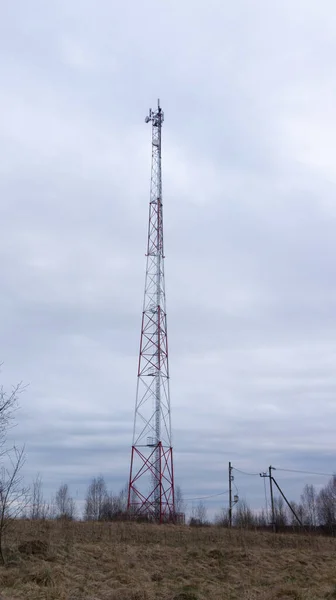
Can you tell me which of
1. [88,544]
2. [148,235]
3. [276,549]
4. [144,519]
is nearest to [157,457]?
[144,519]

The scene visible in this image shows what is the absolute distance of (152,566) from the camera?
63.5 feet

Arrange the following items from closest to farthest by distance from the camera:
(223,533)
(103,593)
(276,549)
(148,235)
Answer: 1. (103,593)
2. (276,549)
3. (223,533)
4. (148,235)

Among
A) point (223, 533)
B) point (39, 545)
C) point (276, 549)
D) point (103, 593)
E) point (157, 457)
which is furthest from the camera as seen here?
point (157, 457)

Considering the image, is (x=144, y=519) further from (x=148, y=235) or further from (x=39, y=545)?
(x=148, y=235)

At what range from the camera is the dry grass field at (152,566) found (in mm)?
15289

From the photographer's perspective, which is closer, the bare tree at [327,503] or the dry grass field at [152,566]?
the dry grass field at [152,566]

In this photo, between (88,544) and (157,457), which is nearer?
(88,544)

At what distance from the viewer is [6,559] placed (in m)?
17.1

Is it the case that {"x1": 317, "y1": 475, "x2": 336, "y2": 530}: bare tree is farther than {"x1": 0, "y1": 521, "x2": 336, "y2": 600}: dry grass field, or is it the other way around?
{"x1": 317, "y1": 475, "x2": 336, "y2": 530}: bare tree

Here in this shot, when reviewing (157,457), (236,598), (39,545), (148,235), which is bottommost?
(236,598)

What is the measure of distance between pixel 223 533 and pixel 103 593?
14.8m

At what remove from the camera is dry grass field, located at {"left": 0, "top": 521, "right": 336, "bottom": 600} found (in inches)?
602

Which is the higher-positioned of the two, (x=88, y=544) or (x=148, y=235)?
(x=148, y=235)

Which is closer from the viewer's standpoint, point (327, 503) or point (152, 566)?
point (152, 566)
